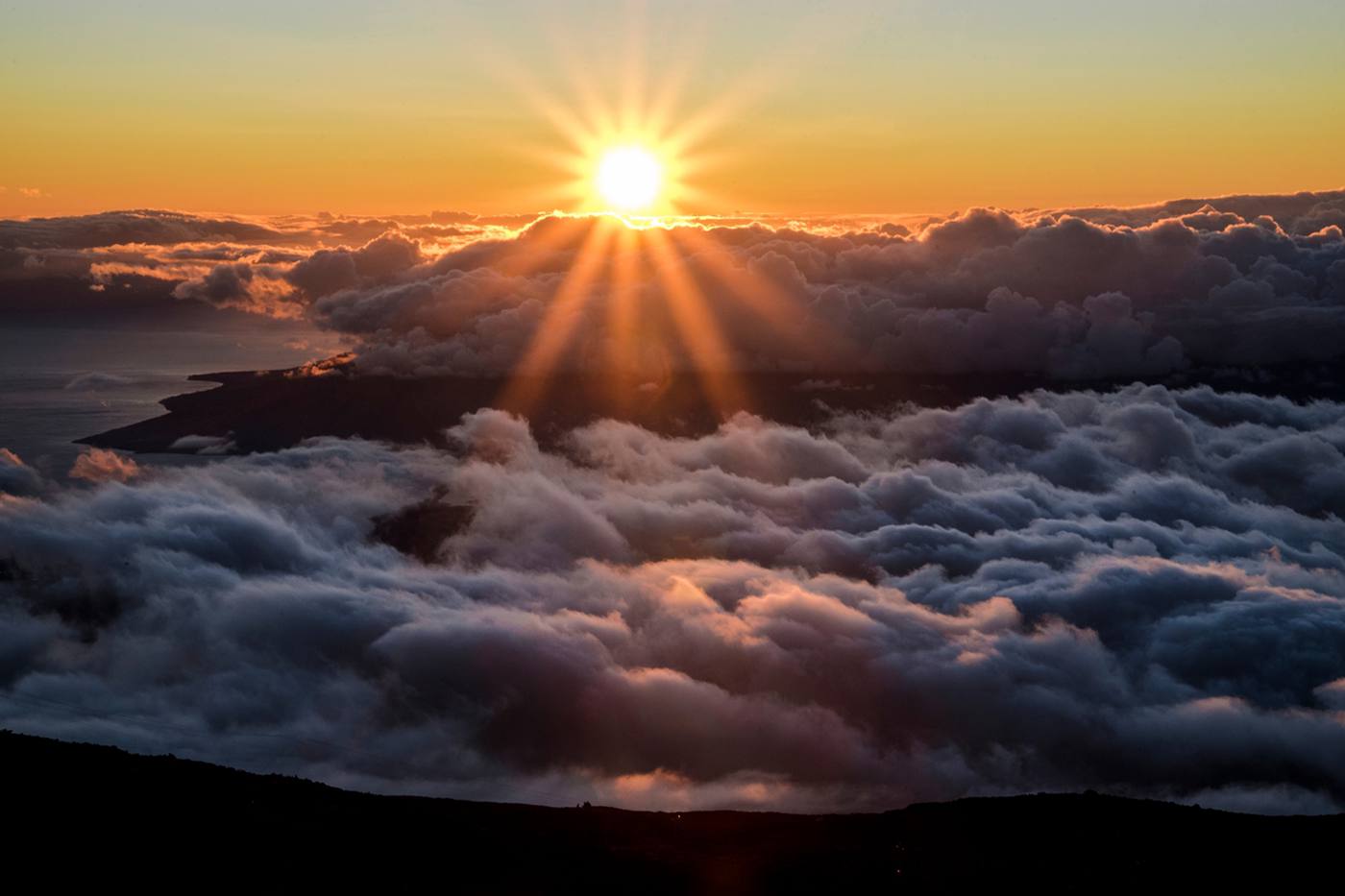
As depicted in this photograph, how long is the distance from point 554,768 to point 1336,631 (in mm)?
128126

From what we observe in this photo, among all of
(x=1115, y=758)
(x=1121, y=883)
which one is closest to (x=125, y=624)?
(x=1115, y=758)

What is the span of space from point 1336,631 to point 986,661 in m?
59.5

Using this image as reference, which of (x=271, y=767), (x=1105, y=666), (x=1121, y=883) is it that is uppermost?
(x=1105, y=666)

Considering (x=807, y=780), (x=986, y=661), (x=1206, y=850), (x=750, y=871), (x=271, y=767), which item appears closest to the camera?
(x=750, y=871)

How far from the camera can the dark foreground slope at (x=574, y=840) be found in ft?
209

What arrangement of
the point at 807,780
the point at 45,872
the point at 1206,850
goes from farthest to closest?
the point at 807,780 < the point at 1206,850 < the point at 45,872

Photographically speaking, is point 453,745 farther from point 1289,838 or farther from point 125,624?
point 1289,838

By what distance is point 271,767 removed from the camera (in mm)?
147875

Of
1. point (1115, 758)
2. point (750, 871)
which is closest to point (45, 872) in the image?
point (750, 871)

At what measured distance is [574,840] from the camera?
238ft

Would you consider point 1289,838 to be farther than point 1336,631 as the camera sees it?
No

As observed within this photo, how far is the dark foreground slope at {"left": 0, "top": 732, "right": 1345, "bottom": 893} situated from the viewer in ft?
209

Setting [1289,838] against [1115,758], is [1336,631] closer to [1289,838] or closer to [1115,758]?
[1115,758]

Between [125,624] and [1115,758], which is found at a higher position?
[125,624]
